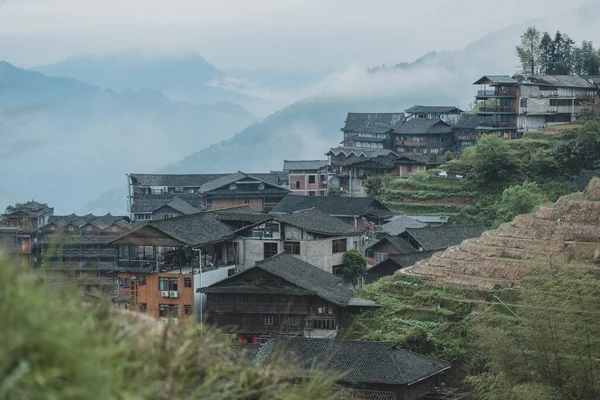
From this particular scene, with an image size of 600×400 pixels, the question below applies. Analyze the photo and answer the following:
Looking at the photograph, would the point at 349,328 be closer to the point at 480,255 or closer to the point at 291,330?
the point at 291,330

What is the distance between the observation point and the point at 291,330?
32.8m

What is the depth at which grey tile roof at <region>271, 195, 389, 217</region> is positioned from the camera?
49750 mm

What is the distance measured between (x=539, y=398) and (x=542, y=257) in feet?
27.5

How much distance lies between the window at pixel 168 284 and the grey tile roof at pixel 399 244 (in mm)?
10912

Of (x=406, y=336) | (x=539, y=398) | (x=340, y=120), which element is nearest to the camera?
(x=539, y=398)

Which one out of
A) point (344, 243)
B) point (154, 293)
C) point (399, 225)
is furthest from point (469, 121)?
point (154, 293)

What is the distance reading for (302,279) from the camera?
111ft

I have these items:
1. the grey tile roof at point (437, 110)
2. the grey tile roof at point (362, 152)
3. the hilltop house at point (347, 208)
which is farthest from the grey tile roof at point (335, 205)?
the grey tile roof at point (437, 110)

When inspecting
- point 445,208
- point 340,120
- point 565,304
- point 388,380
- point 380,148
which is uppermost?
point 340,120

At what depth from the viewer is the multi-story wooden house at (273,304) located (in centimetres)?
3269

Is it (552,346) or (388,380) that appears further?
(388,380)

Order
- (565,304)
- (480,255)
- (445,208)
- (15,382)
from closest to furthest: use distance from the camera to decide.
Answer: (15,382) → (565,304) → (480,255) → (445,208)

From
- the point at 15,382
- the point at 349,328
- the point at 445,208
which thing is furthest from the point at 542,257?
the point at 15,382

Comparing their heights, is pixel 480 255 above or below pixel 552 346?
above
